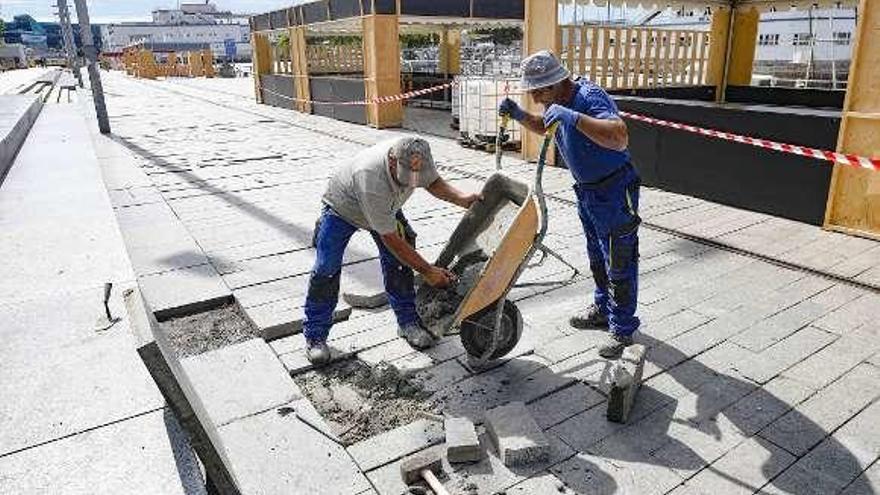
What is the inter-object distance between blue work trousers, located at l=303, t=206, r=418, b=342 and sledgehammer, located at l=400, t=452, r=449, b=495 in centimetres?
135

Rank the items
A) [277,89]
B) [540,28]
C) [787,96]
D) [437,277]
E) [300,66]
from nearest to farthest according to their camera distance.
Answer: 1. [437,277]
2. [540,28]
3. [787,96]
4. [300,66]
5. [277,89]

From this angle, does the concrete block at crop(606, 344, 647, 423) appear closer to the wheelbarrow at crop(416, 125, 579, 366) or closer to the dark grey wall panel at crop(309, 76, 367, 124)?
the wheelbarrow at crop(416, 125, 579, 366)

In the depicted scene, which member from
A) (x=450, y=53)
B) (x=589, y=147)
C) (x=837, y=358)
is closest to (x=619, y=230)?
(x=589, y=147)

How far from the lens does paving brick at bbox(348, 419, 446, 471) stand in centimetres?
296

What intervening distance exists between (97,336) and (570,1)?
26.4 feet

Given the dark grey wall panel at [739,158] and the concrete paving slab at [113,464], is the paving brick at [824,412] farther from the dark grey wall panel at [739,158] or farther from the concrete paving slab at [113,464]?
the dark grey wall panel at [739,158]

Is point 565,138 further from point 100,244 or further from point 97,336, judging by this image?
point 100,244

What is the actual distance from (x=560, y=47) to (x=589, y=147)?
6301mm

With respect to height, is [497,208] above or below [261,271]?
above

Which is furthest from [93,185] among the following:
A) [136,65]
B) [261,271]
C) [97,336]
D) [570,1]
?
[136,65]

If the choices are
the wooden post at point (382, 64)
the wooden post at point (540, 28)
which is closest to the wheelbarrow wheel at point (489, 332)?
the wooden post at point (540, 28)

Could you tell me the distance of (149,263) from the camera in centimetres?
568

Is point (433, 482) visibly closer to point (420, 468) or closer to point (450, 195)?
point (420, 468)

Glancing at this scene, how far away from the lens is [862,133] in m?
5.94
